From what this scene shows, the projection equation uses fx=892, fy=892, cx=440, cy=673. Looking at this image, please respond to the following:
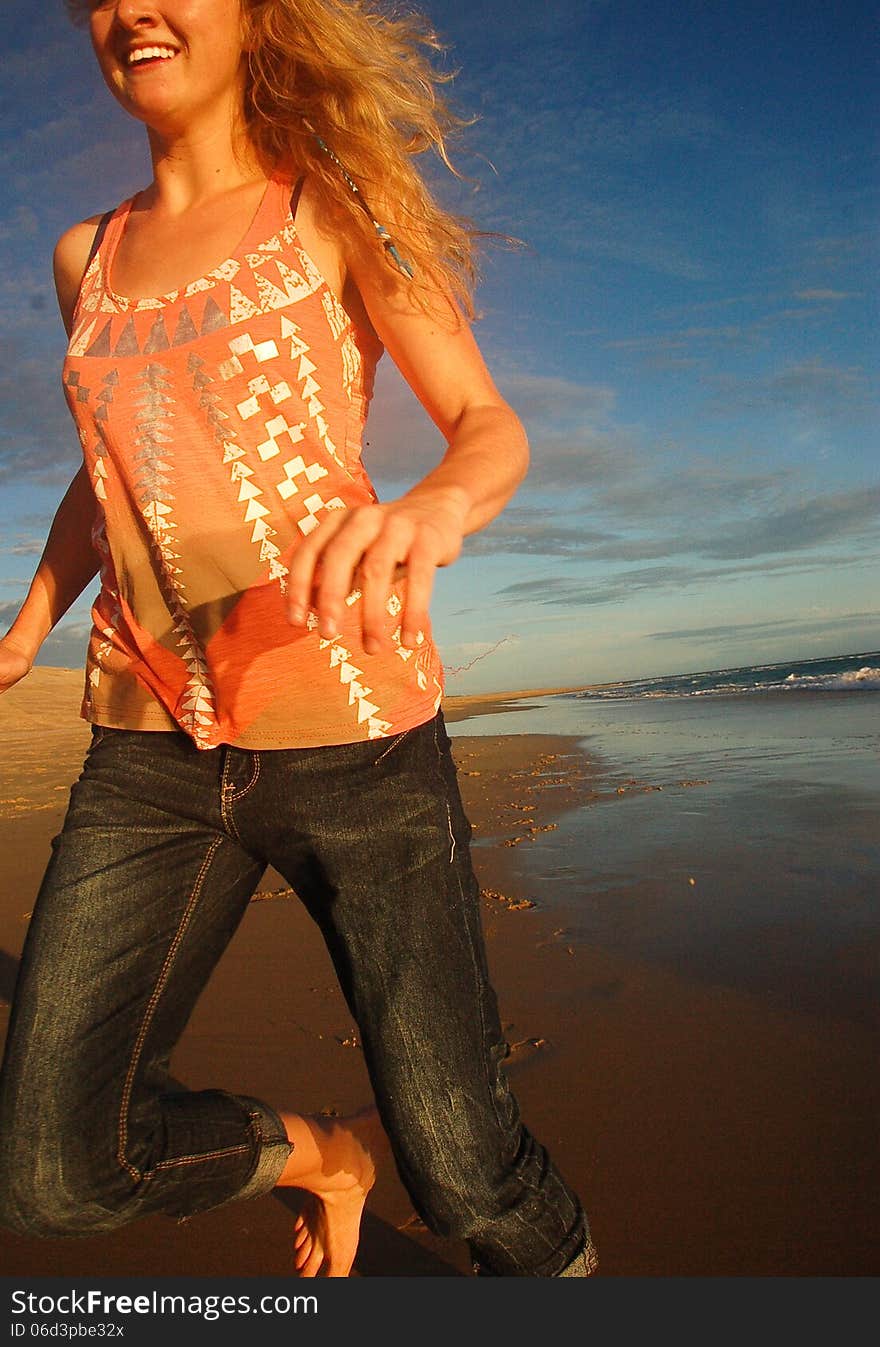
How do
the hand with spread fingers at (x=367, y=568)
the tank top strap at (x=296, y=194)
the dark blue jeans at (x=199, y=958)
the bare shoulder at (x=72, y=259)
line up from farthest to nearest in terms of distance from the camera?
the bare shoulder at (x=72, y=259), the tank top strap at (x=296, y=194), the dark blue jeans at (x=199, y=958), the hand with spread fingers at (x=367, y=568)

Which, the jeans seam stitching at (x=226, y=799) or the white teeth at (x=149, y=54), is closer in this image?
the jeans seam stitching at (x=226, y=799)

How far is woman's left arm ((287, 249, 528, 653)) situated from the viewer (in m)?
0.88

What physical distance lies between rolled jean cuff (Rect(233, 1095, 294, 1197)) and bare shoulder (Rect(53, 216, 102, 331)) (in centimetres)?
170

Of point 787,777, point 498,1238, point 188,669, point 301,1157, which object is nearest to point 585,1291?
point 498,1238

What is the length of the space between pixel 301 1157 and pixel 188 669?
39.9 inches

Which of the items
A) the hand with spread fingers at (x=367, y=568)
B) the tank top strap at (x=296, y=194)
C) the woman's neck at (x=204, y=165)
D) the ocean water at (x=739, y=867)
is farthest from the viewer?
A: the ocean water at (x=739, y=867)

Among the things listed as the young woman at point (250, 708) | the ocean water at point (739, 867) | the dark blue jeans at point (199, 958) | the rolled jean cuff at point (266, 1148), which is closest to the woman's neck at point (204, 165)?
the young woman at point (250, 708)

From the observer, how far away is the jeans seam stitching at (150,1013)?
153 cm

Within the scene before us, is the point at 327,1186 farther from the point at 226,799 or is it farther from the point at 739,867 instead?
the point at 739,867

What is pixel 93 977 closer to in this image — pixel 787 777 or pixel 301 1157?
pixel 301 1157

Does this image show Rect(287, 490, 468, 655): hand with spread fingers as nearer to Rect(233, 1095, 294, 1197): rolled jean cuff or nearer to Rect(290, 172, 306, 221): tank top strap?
Rect(290, 172, 306, 221): tank top strap

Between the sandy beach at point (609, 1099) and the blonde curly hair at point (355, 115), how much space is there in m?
1.96

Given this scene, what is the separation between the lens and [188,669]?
5.19ft

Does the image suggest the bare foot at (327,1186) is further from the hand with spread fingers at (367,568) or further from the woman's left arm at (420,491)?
the hand with spread fingers at (367,568)
